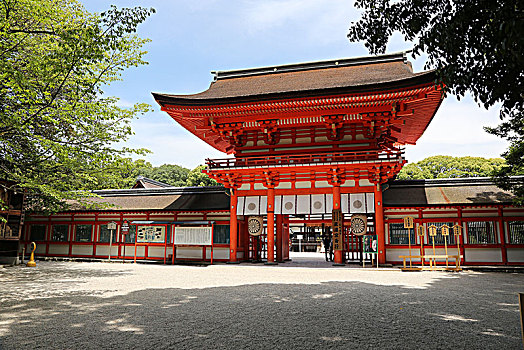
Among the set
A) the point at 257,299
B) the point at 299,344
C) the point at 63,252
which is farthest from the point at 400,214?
the point at 63,252

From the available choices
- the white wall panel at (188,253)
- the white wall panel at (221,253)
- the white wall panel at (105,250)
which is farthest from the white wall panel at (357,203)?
the white wall panel at (105,250)

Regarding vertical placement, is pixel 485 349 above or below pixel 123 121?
below

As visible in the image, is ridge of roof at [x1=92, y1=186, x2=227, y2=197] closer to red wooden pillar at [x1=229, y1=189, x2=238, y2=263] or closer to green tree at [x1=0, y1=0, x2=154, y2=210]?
red wooden pillar at [x1=229, y1=189, x2=238, y2=263]

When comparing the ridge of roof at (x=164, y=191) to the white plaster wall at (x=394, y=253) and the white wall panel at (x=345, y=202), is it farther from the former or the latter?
the white plaster wall at (x=394, y=253)

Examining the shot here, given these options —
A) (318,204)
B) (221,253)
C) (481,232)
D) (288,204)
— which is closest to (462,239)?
(481,232)

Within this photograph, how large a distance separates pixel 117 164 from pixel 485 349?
35.6 ft

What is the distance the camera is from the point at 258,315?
542 cm

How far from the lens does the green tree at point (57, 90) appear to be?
7.36 metres

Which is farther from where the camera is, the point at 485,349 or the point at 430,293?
the point at 430,293

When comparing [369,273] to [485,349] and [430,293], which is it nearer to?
[430,293]

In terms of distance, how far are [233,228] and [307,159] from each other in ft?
14.9

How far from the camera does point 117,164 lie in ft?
38.1

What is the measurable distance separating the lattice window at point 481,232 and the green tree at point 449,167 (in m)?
31.2

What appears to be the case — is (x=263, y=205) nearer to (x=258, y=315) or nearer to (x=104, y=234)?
(x=104, y=234)
